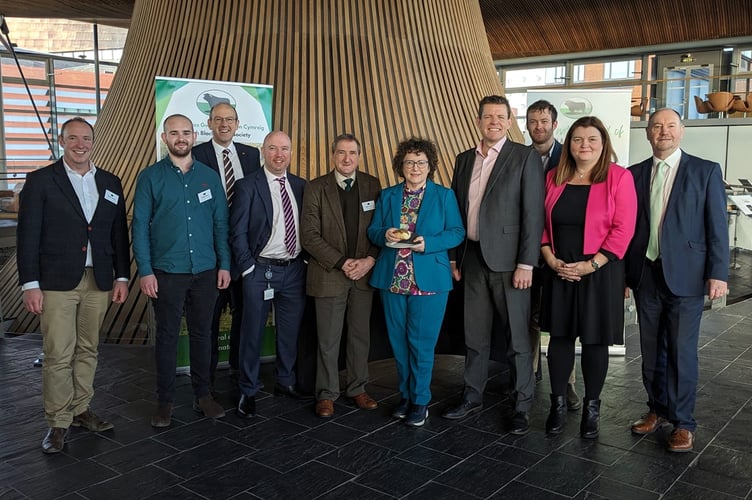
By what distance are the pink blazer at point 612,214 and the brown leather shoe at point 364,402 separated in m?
1.45

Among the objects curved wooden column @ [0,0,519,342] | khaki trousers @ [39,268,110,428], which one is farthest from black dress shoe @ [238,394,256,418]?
curved wooden column @ [0,0,519,342]

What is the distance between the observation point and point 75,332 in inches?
127

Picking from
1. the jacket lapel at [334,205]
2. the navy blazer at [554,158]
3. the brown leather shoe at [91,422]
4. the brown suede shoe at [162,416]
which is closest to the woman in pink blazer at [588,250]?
the navy blazer at [554,158]

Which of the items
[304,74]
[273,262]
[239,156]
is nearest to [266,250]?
[273,262]

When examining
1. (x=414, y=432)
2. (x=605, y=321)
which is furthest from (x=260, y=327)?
(x=605, y=321)

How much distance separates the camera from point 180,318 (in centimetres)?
347

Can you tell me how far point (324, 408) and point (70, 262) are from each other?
1499 millimetres

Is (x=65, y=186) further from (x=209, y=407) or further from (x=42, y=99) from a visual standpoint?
(x=42, y=99)

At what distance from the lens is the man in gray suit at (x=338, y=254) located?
353 cm

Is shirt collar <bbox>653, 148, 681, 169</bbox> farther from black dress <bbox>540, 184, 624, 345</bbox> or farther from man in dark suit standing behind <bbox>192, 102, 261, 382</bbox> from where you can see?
man in dark suit standing behind <bbox>192, 102, 261, 382</bbox>

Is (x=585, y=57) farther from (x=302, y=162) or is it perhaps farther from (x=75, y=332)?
(x=75, y=332)

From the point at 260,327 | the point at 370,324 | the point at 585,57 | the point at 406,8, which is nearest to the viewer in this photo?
the point at 260,327

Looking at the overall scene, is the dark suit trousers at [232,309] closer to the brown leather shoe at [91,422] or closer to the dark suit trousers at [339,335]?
the dark suit trousers at [339,335]

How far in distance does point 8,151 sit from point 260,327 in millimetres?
10479
